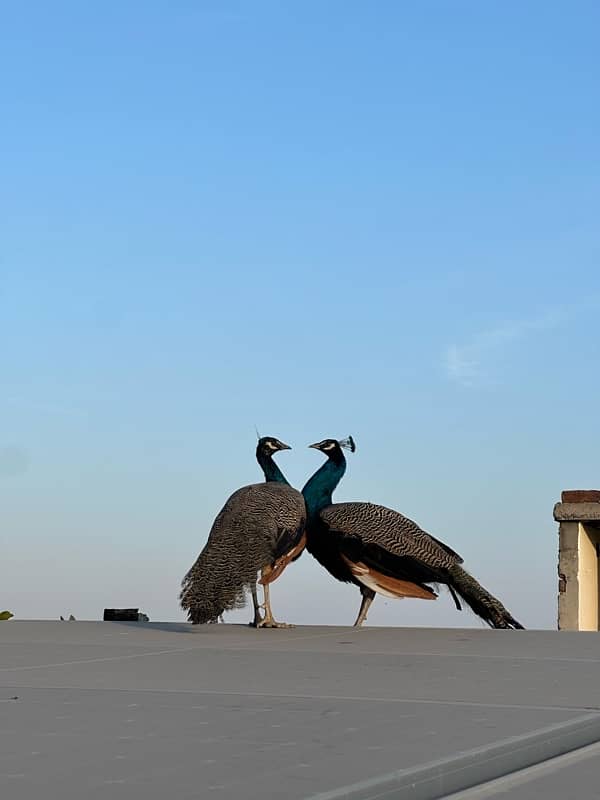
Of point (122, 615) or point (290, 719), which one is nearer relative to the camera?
point (290, 719)

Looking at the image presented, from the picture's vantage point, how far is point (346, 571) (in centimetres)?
1145

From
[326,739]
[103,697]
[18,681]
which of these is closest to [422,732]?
[326,739]

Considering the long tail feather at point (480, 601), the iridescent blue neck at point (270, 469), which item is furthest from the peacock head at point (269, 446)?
the long tail feather at point (480, 601)

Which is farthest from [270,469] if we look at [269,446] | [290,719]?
[290,719]

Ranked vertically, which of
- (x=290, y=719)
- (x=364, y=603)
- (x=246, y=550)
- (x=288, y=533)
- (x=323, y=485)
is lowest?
(x=290, y=719)

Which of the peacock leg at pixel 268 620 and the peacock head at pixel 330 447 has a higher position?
the peacock head at pixel 330 447

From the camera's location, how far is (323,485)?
12.0 meters

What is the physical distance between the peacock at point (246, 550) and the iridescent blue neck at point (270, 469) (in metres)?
0.42

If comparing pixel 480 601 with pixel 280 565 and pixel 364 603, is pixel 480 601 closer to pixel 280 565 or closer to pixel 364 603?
pixel 364 603

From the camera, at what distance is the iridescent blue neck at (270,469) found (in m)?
12.1

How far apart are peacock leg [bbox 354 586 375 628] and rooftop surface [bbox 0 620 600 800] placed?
2.32 metres

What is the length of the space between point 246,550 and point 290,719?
5.06 meters

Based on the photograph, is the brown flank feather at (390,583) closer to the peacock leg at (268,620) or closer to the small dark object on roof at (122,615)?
the peacock leg at (268,620)

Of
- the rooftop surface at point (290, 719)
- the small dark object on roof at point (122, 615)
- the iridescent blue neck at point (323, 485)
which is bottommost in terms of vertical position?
the rooftop surface at point (290, 719)
